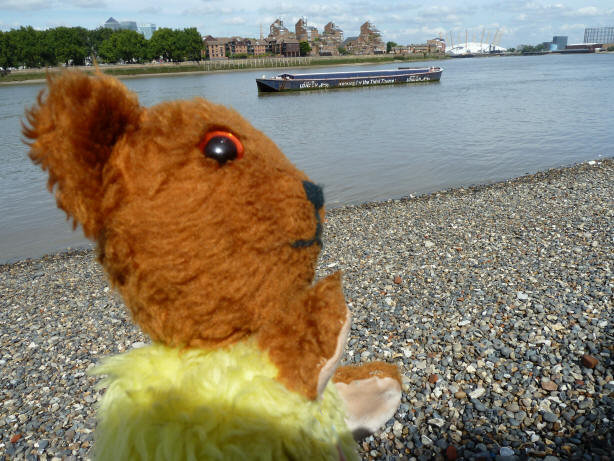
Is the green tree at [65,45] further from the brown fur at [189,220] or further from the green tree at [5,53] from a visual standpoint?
the brown fur at [189,220]

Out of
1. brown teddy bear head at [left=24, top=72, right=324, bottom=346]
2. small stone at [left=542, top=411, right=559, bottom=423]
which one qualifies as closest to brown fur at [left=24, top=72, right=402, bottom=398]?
brown teddy bear head at [left=24, top=72, right=324, bottom=346]

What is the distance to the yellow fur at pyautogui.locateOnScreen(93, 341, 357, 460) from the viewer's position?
0.98 m

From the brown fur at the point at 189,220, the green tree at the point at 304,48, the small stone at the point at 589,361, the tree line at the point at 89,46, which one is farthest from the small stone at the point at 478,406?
the green tree at the point at 304,48

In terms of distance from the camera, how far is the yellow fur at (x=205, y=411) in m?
0.98

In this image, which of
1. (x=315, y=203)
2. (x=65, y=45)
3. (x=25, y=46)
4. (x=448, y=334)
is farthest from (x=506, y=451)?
(x=65, y=45)

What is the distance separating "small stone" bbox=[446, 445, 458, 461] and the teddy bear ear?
273 centimetres

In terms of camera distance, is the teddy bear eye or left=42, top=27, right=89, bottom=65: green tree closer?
the teddy bear eye

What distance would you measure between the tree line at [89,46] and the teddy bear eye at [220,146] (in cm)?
7832

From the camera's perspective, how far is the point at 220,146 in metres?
1.05

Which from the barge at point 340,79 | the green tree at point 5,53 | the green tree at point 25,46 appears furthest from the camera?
the green tree at point 25,46

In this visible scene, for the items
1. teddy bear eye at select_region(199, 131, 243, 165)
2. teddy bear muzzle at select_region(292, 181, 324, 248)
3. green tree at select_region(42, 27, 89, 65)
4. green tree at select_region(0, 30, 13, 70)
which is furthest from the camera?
green tree at select_region(42, 27, 89, 65)

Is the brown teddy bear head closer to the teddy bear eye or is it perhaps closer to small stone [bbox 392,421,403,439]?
the teddy bear eye

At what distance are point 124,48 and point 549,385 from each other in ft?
305

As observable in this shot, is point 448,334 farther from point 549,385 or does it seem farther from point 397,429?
point 397,429
